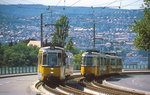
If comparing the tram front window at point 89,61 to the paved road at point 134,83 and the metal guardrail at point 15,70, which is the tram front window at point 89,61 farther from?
the metal guardrail at point 15,70

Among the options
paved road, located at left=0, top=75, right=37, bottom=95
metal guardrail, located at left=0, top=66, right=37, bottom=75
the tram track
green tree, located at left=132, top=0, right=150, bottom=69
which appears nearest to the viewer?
the tram track

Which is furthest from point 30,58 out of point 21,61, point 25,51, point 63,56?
point 63,56

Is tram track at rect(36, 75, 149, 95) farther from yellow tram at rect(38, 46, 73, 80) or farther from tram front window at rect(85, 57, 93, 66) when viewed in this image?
tram front window at rect(85, 57, 93, 66)

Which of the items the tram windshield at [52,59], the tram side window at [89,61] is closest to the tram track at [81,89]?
the tram windshield at [52,59]

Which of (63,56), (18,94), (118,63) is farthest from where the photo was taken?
(118,63)

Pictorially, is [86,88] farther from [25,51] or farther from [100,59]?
[25,51]

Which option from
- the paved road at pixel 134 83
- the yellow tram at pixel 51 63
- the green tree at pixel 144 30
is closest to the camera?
the yellow tram at pixel 51 63

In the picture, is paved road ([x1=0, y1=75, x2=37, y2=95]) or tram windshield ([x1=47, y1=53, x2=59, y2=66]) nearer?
paved road ([x1=0, y1=75, x2=37, y2=95])

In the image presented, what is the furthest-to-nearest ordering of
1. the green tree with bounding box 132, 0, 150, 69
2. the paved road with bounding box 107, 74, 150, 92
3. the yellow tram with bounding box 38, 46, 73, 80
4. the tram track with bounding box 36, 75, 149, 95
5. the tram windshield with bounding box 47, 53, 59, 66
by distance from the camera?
the green tree with bounding box 132, 0, 150, 69
the paved road with bounding box 107, 74, 150, 92
the tram windshield with bounding box 47, 53, 59, 66
the yellow tram with bounding box 38, 46, 73, 80
the tram track with bounding box 36, 75, 149, 95

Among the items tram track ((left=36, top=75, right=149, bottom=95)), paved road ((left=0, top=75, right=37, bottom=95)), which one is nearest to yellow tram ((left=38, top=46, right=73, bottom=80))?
tram track ((left=36, top=75, right=149, bottom=95))

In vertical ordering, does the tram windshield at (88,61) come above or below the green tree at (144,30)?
below

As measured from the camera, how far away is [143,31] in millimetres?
41875

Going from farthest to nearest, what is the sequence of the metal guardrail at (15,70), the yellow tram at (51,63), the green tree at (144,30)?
the metal guardrail at (15,70), the green tree at (144,30), the yellow tram at (51,63)

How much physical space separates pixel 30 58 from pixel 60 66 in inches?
2213
